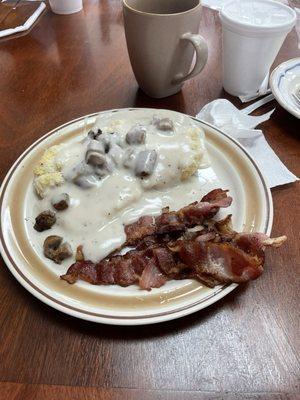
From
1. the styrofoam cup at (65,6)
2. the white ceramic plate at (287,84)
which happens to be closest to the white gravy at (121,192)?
the white ceramic plate at (287,84)

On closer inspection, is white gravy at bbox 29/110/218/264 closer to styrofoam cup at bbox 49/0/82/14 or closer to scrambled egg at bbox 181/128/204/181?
scrambled egg at bbox 181/128/204/181

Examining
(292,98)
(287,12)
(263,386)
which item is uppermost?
(287,12)

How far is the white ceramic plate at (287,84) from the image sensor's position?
1.11 m

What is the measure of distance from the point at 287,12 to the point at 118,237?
0.91 m

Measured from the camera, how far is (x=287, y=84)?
1197 mm

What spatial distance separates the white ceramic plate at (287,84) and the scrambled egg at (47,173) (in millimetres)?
687

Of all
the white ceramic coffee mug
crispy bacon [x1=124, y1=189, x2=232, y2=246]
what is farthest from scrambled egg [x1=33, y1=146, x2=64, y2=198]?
the white ceramic coffee mug

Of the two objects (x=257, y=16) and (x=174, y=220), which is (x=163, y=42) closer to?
(x=257, y=16)

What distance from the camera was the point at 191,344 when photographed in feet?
2.23

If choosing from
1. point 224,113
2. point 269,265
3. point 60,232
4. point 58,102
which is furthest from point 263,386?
point 58,102

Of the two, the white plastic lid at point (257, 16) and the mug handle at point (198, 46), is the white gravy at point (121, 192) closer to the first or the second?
the mug handle at point (198, 46)

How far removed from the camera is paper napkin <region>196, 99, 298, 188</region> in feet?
3.19

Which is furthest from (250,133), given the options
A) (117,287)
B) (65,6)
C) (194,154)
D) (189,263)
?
(65,6)

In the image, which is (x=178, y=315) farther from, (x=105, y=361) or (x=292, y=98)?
(x=292, y=98)
